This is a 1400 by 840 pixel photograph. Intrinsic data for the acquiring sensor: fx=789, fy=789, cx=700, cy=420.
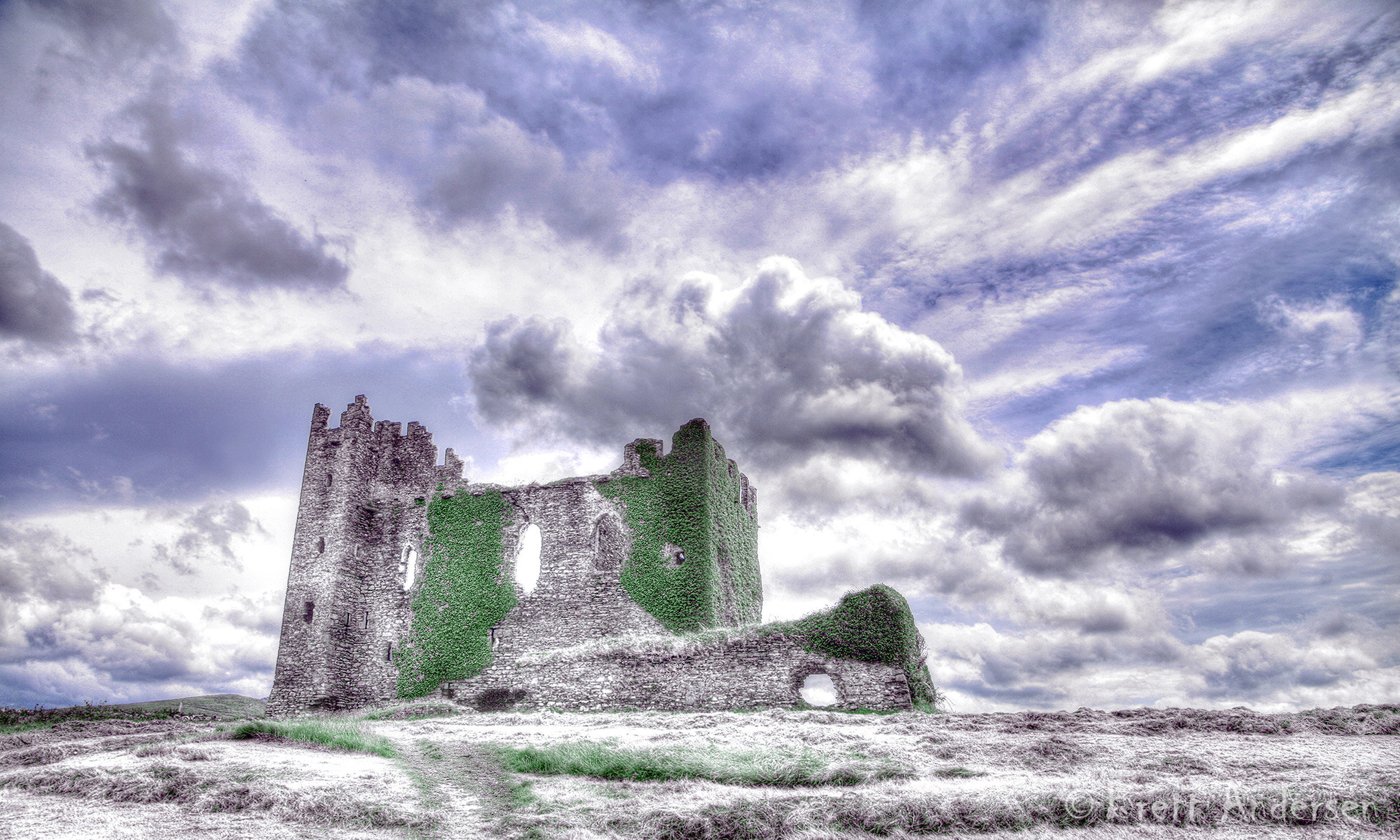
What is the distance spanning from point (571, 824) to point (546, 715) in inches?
596

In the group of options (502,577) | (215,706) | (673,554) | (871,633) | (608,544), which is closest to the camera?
(871,633)

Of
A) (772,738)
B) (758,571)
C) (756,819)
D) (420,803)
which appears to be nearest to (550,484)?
(758,571)

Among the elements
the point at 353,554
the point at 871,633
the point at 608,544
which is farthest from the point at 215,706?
the point at 871,633

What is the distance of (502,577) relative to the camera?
32156 mm

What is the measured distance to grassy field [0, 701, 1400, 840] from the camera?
27.1 ft

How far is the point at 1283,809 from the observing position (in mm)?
7938

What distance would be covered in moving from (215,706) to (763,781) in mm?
41069

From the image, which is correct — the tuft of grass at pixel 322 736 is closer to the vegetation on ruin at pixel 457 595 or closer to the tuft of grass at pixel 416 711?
the tuft of grass at pixel 416 711

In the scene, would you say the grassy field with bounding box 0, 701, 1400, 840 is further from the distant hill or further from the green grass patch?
the distant hill

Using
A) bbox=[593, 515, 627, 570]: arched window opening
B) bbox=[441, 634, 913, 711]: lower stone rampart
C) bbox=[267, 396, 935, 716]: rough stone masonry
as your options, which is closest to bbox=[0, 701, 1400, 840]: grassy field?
bbox=[441, 634, 913, 711]: lower stone rampart

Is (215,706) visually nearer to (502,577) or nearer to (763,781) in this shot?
(502,577)

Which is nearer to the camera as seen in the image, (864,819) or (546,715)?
(864,819)

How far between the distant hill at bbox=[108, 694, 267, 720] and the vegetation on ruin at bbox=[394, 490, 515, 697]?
22.1ft

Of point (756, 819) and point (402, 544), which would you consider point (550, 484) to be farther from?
point (756, 819)
